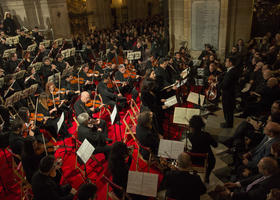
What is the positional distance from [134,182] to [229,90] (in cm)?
386

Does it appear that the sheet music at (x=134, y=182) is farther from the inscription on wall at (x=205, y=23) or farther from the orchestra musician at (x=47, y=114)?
the inscription on wall at (x=205, y=23)

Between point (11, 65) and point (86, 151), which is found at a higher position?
point (11, 65)

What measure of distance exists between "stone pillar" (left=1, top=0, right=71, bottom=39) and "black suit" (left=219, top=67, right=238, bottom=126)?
12.6 meters

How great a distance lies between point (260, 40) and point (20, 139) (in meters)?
11.2

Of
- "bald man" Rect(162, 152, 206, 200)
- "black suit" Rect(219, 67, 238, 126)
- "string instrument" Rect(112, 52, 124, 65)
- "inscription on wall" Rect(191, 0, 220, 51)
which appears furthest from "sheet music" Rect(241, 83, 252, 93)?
"string instrument" Rect(112, 52, 124, 65)

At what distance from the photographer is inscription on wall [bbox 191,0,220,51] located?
10.2 m

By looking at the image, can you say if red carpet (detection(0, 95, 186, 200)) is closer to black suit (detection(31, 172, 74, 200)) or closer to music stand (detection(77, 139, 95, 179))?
music stand (detection(77, 139, 95, 179))

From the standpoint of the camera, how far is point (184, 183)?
3.13 m

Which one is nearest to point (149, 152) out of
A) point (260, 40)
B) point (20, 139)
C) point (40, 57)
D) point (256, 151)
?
point (256, 151)

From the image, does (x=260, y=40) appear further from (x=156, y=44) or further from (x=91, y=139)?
(x=91, y=139)

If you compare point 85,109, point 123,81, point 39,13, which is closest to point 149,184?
point 85,109

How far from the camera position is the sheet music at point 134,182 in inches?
132

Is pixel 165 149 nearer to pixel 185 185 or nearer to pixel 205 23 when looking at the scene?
pixel 185 185

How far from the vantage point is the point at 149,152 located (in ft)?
15.7
